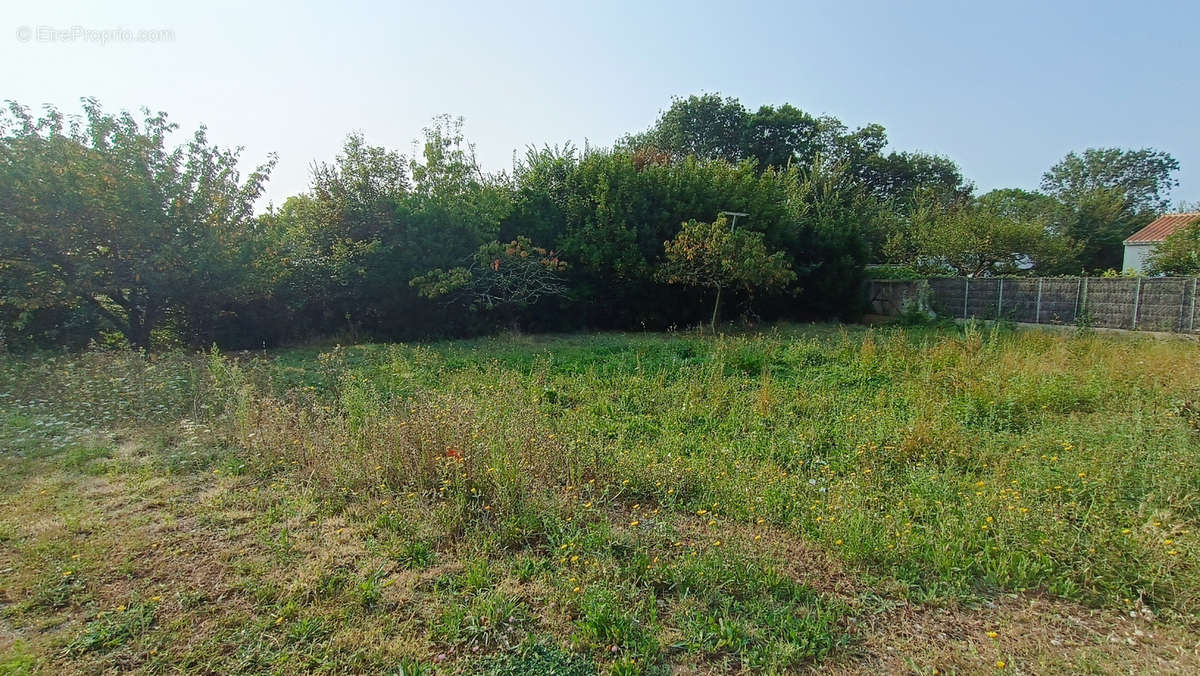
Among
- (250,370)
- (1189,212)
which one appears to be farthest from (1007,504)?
(1189,212)

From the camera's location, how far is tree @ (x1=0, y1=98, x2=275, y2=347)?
23.3ft

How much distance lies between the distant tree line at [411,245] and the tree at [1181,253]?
235 mm

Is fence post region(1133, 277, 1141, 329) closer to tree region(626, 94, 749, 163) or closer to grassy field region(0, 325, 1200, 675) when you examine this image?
grassy field region(0, 325, 1200, 675)

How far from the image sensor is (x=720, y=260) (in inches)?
426

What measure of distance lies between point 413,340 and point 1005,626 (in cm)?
997

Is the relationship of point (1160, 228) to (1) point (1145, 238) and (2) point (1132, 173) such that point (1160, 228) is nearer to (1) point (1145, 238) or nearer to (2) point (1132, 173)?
(1) point (1145, 238)

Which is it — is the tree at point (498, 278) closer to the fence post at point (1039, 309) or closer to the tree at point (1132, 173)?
the fence post at point (1039, 309)

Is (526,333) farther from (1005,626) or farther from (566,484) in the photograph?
(1005,626)

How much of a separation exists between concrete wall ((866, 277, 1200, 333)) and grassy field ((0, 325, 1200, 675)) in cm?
805

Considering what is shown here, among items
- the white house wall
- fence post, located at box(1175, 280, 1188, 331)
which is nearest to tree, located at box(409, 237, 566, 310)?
fence post, located at box(1175, 280, 1188, 331)

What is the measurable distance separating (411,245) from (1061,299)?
1429 cm

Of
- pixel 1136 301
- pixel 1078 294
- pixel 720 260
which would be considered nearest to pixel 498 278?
pixel 720 260

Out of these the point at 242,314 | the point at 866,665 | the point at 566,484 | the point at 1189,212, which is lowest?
the point at 866,665

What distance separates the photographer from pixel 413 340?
10.4 meters
